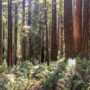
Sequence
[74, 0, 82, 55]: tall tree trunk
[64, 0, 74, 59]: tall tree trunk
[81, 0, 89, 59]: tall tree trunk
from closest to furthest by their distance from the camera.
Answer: [81, 0, 89, 59]: tall tree trunk, [64, 0, 74, 59]: tall tree trunk, [74, 0, 82, 55]: tall tree trunk

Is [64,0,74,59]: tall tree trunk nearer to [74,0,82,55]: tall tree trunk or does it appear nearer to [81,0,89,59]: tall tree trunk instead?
[81,0,89,59]: tall tree trunk

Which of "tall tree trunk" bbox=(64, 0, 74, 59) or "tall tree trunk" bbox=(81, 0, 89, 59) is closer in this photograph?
"tall tree trunk" bbox=(81, 0, 89, 59)

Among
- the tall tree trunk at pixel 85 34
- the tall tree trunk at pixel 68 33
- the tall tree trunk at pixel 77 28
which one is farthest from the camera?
the tall tree trunk at pixel 77 28

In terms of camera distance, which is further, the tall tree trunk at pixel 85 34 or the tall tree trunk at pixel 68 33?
the tall tree trunk at pixel 68 33

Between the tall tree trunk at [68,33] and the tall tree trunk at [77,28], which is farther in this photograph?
the tall tree trunk at [77,28]

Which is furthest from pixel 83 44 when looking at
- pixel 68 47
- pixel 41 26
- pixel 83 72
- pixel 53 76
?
pixel 41 26

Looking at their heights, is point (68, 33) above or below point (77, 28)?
below

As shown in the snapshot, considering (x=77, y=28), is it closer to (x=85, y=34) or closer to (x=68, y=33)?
(x=68, y=33)

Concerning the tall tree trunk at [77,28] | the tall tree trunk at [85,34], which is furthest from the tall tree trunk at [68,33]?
the tall tree trunk at [77,28]

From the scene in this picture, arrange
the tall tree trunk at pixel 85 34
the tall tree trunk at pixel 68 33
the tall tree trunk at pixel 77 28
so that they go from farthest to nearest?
the tall tree trunk at pixel 77 28, the tall tree trunk at pixel 68 33, the tall tree trunk at pixel 85 34

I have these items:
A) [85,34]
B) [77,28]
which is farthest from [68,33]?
[77,28]

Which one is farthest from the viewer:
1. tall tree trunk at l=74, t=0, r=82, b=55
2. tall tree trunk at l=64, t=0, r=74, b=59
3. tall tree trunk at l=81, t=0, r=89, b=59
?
tall tree trunk at l=74, t=0, r=82, b=55

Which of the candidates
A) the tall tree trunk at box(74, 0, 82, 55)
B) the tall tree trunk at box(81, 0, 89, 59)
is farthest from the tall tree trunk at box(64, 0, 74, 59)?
the tall tree trunk at box(74, 0, 82, 55)

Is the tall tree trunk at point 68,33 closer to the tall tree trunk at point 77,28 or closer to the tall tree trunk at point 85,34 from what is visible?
the tall tree trunk at point 85,34
